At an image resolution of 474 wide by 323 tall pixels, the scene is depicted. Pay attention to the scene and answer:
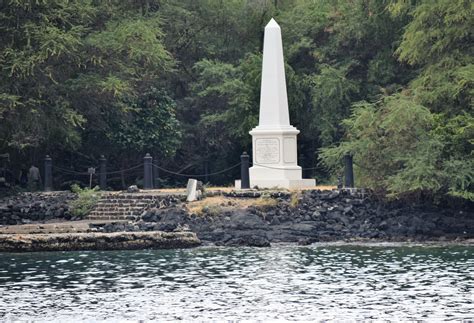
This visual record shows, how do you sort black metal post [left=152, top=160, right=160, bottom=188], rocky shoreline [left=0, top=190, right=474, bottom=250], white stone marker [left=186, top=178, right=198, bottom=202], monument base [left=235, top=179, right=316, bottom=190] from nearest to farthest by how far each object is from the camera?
rocky shoreline [left=0, top=190, right=474, bottom=250] < white stone marker [left=186, top=178, right=198, bottom=202] < monument base [left=235, top=179, right=316, bottom=190] < black metal post [left=152, top=160, right=160, bottom=188]

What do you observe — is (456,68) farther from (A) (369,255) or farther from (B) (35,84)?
(B) (35,84)

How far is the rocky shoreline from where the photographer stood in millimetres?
41500

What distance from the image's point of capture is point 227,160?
5519 centimetres

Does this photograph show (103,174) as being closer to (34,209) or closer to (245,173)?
(34,209)

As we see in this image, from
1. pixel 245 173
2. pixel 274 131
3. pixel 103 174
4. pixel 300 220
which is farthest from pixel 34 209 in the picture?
pixel 300 220

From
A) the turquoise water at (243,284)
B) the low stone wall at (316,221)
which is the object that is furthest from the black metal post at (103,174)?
the turquoise water at (243,284)

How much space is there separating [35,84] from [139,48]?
4298 mm

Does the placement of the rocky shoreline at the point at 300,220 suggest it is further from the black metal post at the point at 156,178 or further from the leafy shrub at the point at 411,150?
the black metal post at the point at 156,178

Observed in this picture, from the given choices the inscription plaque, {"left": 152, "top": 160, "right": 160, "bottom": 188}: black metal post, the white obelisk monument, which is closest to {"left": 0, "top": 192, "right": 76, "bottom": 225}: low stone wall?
{"left": 152, "top": 160, "right": 160, "bottom": 188}: black metal post

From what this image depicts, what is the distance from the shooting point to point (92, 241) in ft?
130

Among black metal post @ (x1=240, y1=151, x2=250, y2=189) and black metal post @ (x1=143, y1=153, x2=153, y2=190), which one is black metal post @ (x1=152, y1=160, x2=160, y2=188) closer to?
black metal post @ (x1=143, y1=153, x2=153, y2=190)

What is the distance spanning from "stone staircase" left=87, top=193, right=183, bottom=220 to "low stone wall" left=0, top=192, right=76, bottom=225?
1223mm

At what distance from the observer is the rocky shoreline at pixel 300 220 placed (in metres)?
41.5

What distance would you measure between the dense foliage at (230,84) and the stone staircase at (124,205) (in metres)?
4.10
